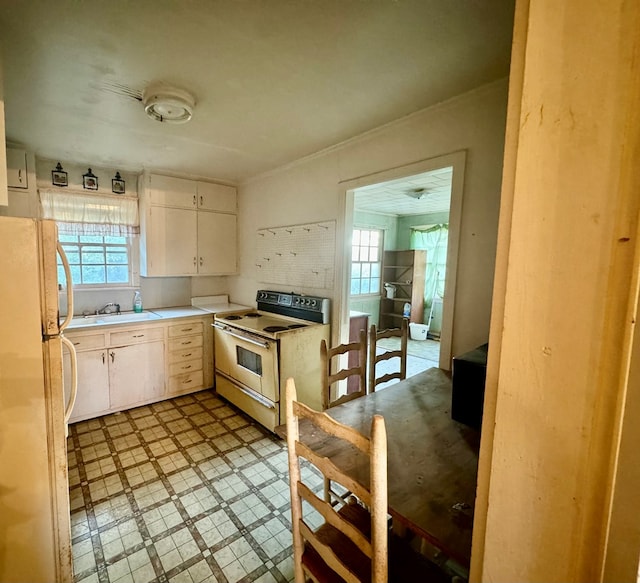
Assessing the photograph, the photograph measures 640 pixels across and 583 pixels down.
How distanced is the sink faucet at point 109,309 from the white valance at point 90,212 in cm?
79

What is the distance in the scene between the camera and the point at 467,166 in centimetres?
185

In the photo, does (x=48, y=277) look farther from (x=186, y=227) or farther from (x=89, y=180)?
(x=89, y=180)

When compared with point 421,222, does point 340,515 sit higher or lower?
lower

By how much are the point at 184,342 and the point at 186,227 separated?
1.33 metres

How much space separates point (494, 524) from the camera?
1.65 feet

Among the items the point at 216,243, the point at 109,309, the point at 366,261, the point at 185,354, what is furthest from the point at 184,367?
the point at 366,261

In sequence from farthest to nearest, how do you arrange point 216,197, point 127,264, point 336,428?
point 216,197 → point 127,264 → point 336,428

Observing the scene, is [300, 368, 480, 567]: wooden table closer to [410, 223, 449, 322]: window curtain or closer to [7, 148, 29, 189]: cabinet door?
[7, 148, 29, 189]: cabinet door

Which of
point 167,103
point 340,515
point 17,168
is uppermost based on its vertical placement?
point 167,103

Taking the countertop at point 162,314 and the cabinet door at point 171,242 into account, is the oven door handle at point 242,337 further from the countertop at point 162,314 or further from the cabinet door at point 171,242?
the cabinet door at point 171,242

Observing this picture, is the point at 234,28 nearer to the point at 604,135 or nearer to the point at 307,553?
the point at 604,135

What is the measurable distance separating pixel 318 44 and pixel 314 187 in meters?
1.51

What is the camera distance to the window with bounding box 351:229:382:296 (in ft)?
19.2

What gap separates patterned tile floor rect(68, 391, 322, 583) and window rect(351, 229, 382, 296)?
3.60 metres
